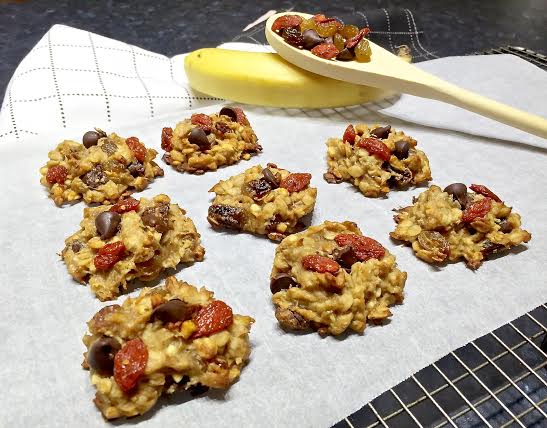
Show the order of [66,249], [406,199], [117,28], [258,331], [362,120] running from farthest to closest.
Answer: [117,28]
[362,120]
[406,199]
[66,249]
[258,331]

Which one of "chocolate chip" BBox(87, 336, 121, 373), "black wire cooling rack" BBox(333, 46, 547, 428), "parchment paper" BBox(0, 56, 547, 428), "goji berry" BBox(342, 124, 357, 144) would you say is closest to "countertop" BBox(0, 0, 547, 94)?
"parchment paper" BBox(0, 56, 547, 428)

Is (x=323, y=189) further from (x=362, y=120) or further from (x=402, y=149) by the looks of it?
(x=362, y=120)

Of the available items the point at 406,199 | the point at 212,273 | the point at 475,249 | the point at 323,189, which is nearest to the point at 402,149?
the point at 406,199

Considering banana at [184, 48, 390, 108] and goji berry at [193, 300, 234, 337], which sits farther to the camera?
banana at [184, 48, 390, 108]

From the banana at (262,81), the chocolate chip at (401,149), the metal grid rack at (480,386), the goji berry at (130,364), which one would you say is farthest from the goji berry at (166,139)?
the metal grid rack at (480,386)

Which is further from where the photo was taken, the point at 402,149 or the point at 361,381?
the point at 402,149

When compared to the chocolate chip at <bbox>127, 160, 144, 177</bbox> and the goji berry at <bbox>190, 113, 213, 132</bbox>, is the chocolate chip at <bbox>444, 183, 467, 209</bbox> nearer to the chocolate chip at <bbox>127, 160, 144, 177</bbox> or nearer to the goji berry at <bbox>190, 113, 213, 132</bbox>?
the goji berry at <bbox>190, 113, 213, 132</bbox>

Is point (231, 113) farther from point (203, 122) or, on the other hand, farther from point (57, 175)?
point (57, 175)
